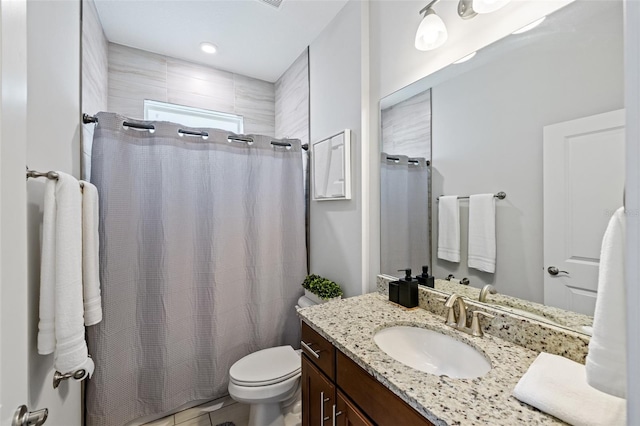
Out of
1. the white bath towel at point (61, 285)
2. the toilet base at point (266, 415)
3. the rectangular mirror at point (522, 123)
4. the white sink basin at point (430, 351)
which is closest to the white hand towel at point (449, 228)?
the rectangular mirror at point (522, 123)

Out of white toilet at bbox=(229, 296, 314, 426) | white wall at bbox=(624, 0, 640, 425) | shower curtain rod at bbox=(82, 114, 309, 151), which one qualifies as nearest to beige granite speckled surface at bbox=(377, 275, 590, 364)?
white wall at bbox=(624, 0, 640, 425)

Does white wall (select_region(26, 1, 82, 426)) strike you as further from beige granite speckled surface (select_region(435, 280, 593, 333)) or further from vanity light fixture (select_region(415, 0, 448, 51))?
beige granite speckled surface (select_region(435, 280, 593, 333))

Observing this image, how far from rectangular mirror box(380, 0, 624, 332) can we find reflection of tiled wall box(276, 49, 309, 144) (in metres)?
1.13

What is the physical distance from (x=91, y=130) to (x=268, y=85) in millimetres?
1600

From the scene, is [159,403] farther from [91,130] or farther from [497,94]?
[497,94]

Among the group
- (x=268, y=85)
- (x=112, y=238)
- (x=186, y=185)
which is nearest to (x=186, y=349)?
(x=112, y=238)

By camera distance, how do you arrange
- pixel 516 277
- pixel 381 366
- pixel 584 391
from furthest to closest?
1. pixel 516 277
2. pixel 381 366
3. pixel 584 391

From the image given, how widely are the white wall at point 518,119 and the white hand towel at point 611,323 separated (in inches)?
17.3

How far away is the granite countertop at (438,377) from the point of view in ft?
2.04

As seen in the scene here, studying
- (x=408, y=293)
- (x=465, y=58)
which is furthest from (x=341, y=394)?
(x=465, y=58)

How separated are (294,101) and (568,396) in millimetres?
2394

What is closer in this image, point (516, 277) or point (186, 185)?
point (516, 277)

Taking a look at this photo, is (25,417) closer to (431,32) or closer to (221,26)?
(431,32)

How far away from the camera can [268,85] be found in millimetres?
2711
